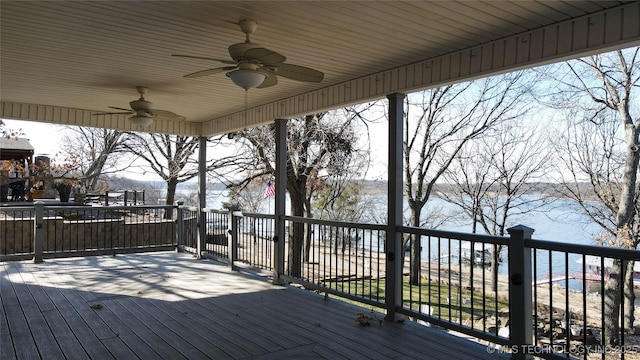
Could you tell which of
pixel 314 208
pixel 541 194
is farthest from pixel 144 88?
pixel 541 194

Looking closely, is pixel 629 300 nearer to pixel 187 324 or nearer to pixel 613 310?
pixel 613 310

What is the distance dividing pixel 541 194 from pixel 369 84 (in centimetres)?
1113

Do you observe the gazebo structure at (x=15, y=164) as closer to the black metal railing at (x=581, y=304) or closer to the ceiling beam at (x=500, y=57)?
the ceiling beam at (x=500, y=57)

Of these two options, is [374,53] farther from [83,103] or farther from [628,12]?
[83,103]

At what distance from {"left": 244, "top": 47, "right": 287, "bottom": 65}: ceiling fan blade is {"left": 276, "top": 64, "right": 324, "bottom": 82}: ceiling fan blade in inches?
5.3

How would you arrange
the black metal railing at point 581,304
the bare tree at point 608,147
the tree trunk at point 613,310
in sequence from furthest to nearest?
the bare tree at point 608,147
the tree trunk at point 613,310
the black metal railing at point 581,304

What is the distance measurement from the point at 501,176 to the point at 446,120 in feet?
8.30

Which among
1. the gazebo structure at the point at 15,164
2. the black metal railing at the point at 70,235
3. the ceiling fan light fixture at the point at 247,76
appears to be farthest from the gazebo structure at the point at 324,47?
the gazebo structure at the point at 15,164

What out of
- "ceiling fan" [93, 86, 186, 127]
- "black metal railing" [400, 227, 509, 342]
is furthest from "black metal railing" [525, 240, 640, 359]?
"ceiling fan" [93, 86, 186, 127]

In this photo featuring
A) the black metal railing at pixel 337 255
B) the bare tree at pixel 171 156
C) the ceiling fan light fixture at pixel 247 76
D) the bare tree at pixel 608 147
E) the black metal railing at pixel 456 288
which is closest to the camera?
the ceiling fan light fixture at pixel 247 76

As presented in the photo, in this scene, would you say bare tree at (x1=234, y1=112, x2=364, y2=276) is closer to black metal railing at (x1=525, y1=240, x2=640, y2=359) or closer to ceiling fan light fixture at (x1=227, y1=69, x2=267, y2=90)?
black metal railing at (x1=525, y1=240, x2=640, y2=359)

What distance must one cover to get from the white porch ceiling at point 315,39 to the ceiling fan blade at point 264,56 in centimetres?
28

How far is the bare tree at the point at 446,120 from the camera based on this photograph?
13.7m

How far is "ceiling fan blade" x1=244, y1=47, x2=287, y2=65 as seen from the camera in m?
3.26
